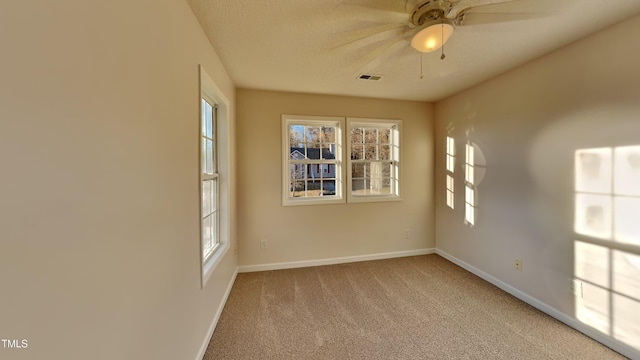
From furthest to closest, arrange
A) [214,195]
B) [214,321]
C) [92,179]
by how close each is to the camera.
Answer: [214,195] < [214,321] < [92,179]

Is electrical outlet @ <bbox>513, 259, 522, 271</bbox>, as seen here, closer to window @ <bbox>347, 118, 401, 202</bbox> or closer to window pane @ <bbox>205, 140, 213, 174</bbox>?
window @ <bbox>347, 118, 401, 202</bbox>

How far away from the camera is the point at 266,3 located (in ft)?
4.98

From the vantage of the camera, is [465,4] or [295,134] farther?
[295,134]

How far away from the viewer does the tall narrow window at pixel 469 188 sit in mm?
3020

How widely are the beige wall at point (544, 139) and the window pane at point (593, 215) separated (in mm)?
60

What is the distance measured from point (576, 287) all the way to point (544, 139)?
1325 millimetres

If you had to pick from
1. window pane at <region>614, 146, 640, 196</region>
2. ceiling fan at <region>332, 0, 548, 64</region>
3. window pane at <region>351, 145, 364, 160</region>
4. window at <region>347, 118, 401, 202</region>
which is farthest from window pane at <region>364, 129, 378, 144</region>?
window pane at <region>614, 146, 640, 196</region>

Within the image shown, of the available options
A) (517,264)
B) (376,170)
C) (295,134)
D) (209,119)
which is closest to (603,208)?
(517,264)

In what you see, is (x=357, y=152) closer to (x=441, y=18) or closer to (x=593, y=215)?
(x=441, y=18)

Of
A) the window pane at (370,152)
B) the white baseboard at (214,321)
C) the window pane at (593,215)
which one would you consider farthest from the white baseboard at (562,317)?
the white baseboard at (214,321)

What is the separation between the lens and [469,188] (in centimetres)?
307

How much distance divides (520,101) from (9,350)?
358 centimetres

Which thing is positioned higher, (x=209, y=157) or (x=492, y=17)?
(x=492, y=17)

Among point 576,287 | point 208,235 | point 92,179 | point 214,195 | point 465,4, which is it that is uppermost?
point 465,4
